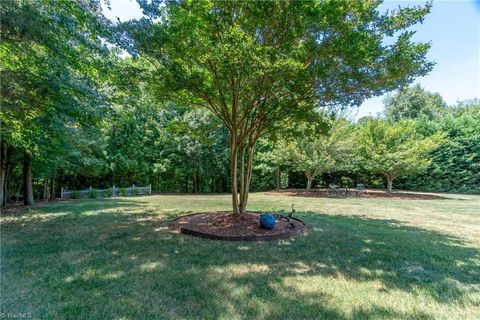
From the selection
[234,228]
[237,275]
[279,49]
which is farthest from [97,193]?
[237,275]

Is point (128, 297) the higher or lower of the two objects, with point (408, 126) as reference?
lower

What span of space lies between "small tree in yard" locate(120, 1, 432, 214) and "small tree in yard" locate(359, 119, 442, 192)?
1181 centimetres

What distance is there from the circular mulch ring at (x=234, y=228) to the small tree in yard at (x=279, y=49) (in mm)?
3036

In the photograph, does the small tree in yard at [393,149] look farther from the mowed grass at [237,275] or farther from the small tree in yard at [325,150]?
the mowed grass at [237,275]

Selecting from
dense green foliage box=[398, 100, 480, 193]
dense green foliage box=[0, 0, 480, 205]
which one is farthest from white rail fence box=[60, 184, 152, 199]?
dense green foliage box=[398, 100, 480, 193]

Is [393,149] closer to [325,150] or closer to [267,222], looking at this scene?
[325,150]

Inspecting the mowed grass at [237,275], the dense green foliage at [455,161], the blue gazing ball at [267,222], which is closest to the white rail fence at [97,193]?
the mowed grass at [237,275]

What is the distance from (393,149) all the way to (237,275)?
54.8ft

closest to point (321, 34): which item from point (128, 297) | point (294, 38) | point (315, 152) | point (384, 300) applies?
point (294, 38)

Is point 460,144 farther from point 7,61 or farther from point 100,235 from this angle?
point 7,61

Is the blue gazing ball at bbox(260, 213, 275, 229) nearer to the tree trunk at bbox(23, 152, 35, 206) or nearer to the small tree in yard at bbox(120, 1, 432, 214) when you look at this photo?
the small tree in yard at bbox(120, 1, 432, 214)

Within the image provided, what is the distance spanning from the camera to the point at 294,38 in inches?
229

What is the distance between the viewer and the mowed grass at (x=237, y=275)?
9.30ft

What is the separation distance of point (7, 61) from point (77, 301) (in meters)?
5.80
